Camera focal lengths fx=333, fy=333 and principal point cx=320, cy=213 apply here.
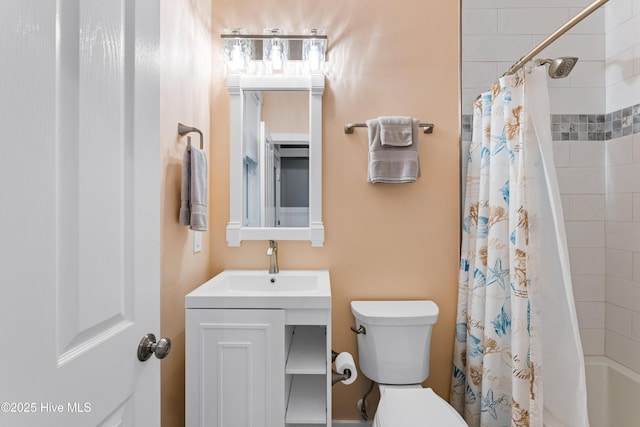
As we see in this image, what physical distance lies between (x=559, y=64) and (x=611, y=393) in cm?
158

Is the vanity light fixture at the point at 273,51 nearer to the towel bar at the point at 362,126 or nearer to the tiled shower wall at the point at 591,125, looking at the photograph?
the towel bar at the point at 362,126

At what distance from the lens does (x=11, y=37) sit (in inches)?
18.1

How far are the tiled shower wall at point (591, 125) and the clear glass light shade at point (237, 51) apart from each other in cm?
120

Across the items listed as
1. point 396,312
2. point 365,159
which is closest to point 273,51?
point 365,159

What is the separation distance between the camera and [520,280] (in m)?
1.32

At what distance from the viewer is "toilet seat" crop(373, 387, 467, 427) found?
125cm

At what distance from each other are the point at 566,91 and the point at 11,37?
2.24m

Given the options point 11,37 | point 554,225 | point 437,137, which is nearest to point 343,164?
point 437,137

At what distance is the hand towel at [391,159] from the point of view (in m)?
1.76

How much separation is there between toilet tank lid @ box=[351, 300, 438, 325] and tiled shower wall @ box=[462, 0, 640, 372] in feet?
2.73

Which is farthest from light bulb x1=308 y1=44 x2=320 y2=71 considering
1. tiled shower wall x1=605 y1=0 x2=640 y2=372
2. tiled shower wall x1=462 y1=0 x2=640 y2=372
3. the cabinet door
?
tiled shower wall x1=605 y1=0 x2=640 y2=372

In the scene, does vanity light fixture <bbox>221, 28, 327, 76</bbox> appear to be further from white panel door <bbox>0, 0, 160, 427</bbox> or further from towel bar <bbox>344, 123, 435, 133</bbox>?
white panel door <bbox>0, 0, 160, 427</bbox>

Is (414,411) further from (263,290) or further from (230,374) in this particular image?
(263,290)

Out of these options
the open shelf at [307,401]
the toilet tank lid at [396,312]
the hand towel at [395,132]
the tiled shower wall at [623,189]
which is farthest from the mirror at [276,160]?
the tiled shower wall at [623,189]
